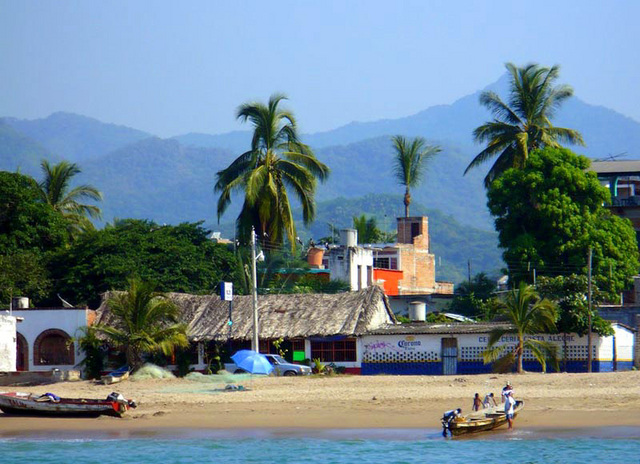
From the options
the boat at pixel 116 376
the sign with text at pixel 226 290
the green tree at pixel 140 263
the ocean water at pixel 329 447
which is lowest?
the ocean water at pixel 329 447

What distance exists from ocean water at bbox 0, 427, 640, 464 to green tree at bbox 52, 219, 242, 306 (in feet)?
77.6

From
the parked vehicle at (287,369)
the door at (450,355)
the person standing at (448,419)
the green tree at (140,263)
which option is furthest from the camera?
the green tree at (140,263)

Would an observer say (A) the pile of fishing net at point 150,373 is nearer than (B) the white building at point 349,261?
Yes

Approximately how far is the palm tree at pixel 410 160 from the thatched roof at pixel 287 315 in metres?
26.9

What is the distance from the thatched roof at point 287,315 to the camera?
4597cm

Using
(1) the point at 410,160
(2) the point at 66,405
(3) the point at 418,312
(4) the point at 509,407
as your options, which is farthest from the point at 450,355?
(1) the point at 410,160

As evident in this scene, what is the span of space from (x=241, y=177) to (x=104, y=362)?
1557cm

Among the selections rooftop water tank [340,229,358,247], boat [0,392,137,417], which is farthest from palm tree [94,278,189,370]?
rooftop water tank [340,229,358,247]

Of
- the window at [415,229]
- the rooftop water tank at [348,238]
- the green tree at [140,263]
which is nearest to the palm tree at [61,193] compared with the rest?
the green tree at [140,263]

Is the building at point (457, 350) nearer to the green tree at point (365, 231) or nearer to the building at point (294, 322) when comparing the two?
the building at point (294, 322)

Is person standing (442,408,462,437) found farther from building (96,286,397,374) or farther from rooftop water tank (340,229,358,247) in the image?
rooftop water tank (340,229,358,247)

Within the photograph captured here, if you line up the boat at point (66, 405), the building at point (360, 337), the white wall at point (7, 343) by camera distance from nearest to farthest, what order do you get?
the boat at point (66, 405)
the building at point (360, 337)
the white wall at point (7, 343)

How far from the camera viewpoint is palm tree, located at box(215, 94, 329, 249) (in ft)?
192

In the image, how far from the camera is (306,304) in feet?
158
